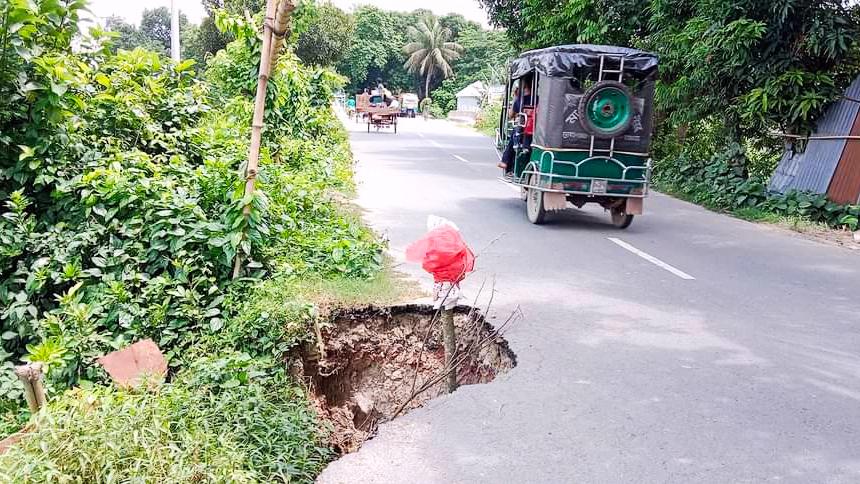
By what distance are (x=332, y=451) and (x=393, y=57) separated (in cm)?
7036

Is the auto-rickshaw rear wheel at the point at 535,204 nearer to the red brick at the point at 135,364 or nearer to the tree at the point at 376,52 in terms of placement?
the red brick at the point at 135,364

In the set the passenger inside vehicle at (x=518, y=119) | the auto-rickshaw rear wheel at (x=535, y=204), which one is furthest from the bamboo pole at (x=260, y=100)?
the passenger inside vehicle at (x=518, y=119)

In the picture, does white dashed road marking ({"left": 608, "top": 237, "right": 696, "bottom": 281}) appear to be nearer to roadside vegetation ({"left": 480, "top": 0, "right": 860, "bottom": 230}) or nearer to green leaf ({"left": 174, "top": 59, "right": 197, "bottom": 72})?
roadside vegetation ({"left": 480, "top": 0, "right": 860, "bottom": 230})

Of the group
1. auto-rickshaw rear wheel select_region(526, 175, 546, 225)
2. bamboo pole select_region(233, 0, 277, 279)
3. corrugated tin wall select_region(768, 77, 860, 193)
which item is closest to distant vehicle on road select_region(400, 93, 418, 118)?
corrugated tin wall select_region(768, 77, 860, 193)

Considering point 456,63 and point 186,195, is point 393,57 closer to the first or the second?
point 456,63

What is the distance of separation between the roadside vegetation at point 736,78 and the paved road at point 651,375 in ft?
Answer: 12.0

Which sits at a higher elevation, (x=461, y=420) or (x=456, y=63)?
(x=456, y=63)

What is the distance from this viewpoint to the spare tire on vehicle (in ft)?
30.6

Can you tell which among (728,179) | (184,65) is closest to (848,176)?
(728,179)

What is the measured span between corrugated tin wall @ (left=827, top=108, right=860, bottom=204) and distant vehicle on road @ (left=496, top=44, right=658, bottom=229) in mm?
3693

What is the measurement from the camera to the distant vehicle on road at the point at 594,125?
943 cm

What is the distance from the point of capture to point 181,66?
24.7ft

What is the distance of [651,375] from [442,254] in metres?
1.59

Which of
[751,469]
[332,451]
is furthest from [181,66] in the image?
[751,469]
